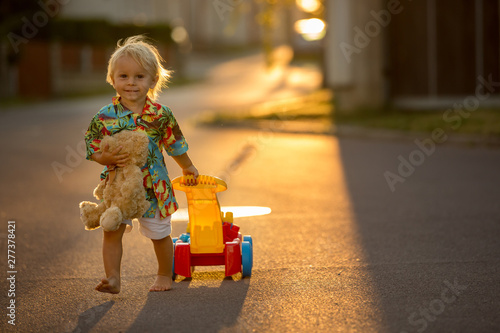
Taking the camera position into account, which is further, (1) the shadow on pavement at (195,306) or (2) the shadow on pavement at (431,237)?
(2) the shadow on pavement at (431,237)

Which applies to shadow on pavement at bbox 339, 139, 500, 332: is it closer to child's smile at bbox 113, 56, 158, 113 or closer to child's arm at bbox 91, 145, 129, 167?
child's arm at bbox 91, 145, 129, 167

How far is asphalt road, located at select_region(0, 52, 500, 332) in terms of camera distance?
12.7ft

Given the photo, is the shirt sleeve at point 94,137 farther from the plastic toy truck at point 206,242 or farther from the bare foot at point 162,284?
the bare foot at point 162,284

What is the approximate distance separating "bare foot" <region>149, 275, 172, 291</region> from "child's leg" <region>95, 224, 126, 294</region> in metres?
0.27

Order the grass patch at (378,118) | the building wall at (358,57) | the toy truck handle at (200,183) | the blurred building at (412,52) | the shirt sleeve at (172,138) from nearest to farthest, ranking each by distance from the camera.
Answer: the shirt sleeve at (172,138) → the toy truck handle at (200,183) → the grass patch at (378,118) → the blurred building at (412,52) → the building wall at (358,57)

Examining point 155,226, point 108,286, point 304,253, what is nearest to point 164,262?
point 155,226

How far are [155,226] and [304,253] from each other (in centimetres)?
138

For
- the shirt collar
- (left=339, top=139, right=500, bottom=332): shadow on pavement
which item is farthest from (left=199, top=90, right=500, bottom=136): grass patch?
the shirt collar

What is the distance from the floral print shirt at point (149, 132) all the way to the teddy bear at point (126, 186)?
73 mm

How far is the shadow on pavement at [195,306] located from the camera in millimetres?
3744

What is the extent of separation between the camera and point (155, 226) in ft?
14.3

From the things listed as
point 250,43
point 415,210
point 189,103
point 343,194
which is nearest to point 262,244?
point 415,210

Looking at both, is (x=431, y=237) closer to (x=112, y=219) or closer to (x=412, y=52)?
(x=112, y=219)

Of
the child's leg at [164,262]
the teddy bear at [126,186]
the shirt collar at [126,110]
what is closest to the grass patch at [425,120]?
the child's leg at [164,262]
